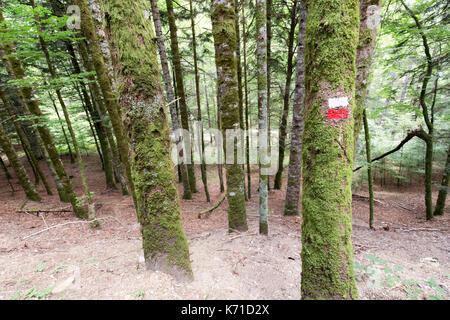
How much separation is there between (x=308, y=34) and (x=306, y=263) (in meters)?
2.22

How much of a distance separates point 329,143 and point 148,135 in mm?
2143

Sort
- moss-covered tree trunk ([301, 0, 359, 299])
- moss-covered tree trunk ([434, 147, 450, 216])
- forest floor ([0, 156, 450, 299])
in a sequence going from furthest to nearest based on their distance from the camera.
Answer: moss-covered tree trunk ([434, 147, 450, 216]) → forest floor ([0, 156, 450, 299]) → moss-covered tree trunk ([301, 0, 359, 299])

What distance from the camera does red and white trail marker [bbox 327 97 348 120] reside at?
1701 mm

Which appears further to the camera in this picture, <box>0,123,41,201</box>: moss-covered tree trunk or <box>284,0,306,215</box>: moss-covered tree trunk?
<box>0,123,41,201</box>: moss-covered tree trunk

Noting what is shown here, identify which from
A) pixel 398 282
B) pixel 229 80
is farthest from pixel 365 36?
pixel 398 282

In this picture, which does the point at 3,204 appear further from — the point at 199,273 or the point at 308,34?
the point at 308,34

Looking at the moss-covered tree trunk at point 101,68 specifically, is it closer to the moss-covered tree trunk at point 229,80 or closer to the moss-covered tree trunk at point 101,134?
the moss-covered tree trunk at point 229,80

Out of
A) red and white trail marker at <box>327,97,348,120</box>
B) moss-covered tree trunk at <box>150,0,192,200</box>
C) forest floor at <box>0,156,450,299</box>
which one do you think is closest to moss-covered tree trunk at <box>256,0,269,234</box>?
forest floor at <box>0,156,450,299</box>

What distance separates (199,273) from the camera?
323cm

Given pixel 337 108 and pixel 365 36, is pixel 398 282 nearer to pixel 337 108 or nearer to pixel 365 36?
pixel 337 108

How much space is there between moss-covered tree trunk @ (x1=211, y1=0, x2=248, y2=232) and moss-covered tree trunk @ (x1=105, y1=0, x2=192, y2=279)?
6.41 feet

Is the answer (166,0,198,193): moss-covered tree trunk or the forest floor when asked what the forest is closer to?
the forest floor

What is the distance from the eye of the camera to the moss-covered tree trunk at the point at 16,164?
7.38m

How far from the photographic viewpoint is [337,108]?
1704 millimetres
